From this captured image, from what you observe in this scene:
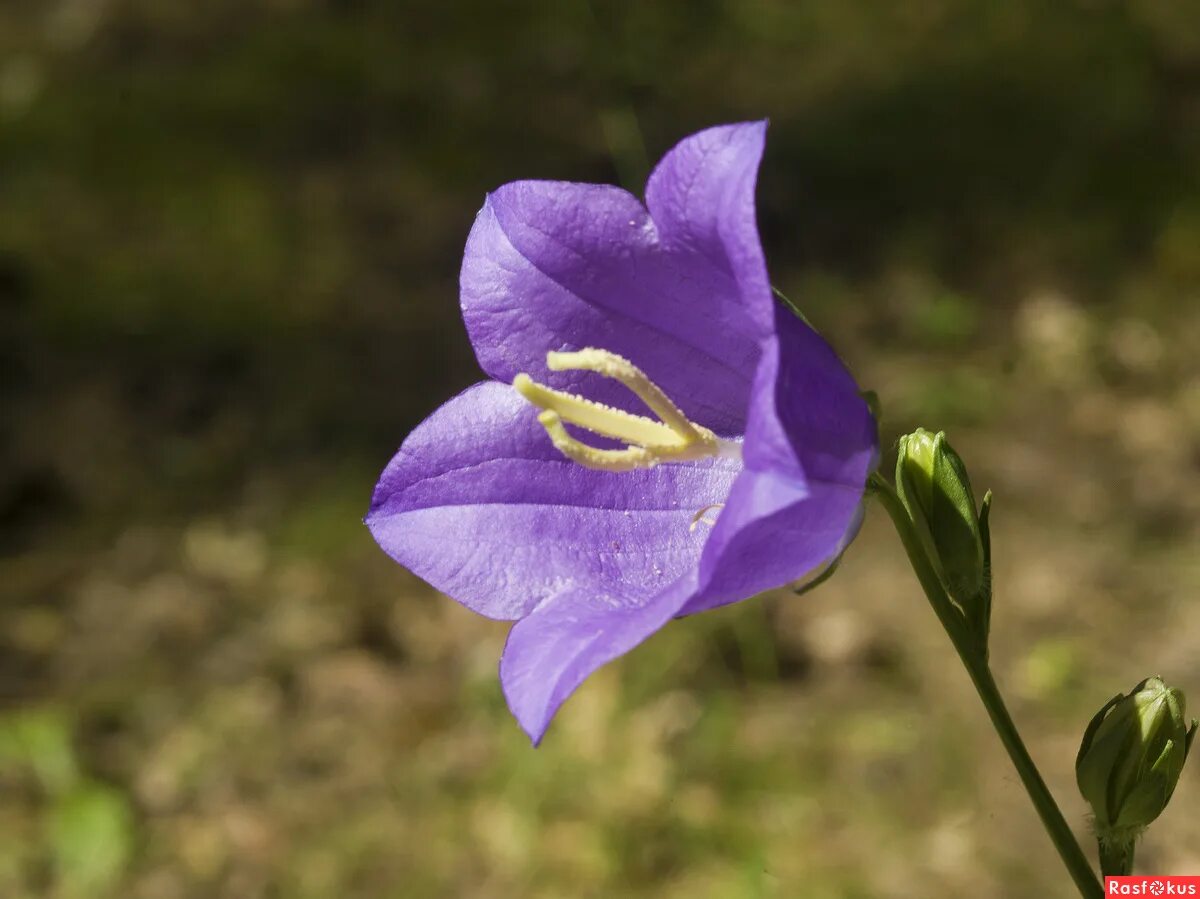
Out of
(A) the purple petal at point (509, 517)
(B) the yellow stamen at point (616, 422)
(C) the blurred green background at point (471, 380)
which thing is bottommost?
(C) the blurred green background at point (471, 380)

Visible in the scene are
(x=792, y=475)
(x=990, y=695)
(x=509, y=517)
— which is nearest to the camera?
(x=792, y=475)

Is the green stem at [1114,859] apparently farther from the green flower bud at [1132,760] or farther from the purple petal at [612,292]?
the purple petal at [612,292]

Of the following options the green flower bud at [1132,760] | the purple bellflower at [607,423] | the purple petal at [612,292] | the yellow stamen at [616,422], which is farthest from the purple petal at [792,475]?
the green flower bud at [1132,760]

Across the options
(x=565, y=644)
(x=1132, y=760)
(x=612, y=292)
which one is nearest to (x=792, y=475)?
(x=565, y=644)

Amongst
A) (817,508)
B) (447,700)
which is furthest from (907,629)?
(817,508)

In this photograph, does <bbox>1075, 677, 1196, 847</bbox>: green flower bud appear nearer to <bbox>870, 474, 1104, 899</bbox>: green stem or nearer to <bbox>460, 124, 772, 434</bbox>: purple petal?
<bbox>870, 474, 1104, 899</bbox>: green stem

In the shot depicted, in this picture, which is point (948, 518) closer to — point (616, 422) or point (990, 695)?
point (990, 695)
